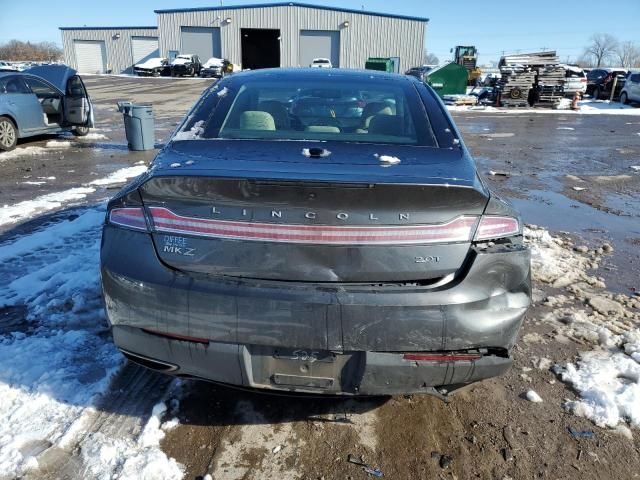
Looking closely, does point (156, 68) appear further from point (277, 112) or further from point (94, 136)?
point (277, 112)

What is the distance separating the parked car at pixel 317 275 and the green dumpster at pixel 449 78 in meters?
27.2

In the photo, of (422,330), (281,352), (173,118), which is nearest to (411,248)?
(422,330)

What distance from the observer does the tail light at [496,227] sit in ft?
6.64

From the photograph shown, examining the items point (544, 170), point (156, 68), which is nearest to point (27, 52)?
point (156, 68)

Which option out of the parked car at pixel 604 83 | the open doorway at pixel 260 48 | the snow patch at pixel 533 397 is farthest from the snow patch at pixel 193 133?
the open doorway at pixel 260 48

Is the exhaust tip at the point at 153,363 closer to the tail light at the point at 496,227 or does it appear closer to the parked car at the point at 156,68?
the tail light at the point at 496,227

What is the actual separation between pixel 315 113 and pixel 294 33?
45.3m

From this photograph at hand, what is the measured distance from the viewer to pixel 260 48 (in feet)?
161

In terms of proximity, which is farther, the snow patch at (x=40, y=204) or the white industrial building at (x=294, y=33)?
the white industrial building at (x=294, y=33)

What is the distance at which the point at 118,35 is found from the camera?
53406 mm

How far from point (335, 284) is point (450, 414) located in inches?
47.7

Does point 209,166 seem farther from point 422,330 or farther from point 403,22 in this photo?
point 403,22

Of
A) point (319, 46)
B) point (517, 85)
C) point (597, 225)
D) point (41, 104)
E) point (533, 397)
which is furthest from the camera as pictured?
point (319, 46)

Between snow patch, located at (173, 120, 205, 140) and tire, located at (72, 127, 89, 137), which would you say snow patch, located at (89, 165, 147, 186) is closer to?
tire, located at (72, 127, 89, 137)
